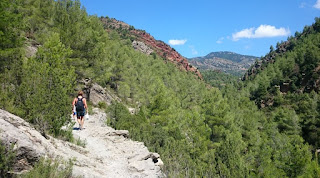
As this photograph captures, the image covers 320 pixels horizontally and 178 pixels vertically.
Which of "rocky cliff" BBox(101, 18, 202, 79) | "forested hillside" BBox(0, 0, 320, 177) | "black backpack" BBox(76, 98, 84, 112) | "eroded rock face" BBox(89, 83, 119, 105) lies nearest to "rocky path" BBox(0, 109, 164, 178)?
"forested hillside" BBox(0, 0, 320, 177)

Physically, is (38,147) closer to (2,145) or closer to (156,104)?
(2,145)

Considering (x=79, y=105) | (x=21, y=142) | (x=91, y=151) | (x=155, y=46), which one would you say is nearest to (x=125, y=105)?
(x=79, y=105)

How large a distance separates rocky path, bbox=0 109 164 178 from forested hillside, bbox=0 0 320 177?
103cm

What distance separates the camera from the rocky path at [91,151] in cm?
532

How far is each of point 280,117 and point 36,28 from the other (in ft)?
160

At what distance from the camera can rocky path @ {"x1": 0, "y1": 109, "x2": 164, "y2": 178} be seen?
17.5 ft

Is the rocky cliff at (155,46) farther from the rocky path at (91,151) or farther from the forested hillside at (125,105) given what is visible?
the rocky path at (91,151)

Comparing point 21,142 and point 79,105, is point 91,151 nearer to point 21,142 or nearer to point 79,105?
point 79,105

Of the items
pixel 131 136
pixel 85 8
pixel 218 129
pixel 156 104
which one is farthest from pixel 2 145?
pixel 85 8

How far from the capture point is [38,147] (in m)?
5.79

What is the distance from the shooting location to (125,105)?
3117 centimetres

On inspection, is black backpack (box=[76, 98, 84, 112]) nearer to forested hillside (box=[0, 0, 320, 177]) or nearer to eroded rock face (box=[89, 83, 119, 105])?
forested hillside (box=[0, 0, 320, 177])

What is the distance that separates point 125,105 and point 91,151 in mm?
22215

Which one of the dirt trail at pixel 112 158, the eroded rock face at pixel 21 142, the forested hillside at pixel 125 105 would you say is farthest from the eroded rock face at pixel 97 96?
the eroded rock face at pixel 21 142
